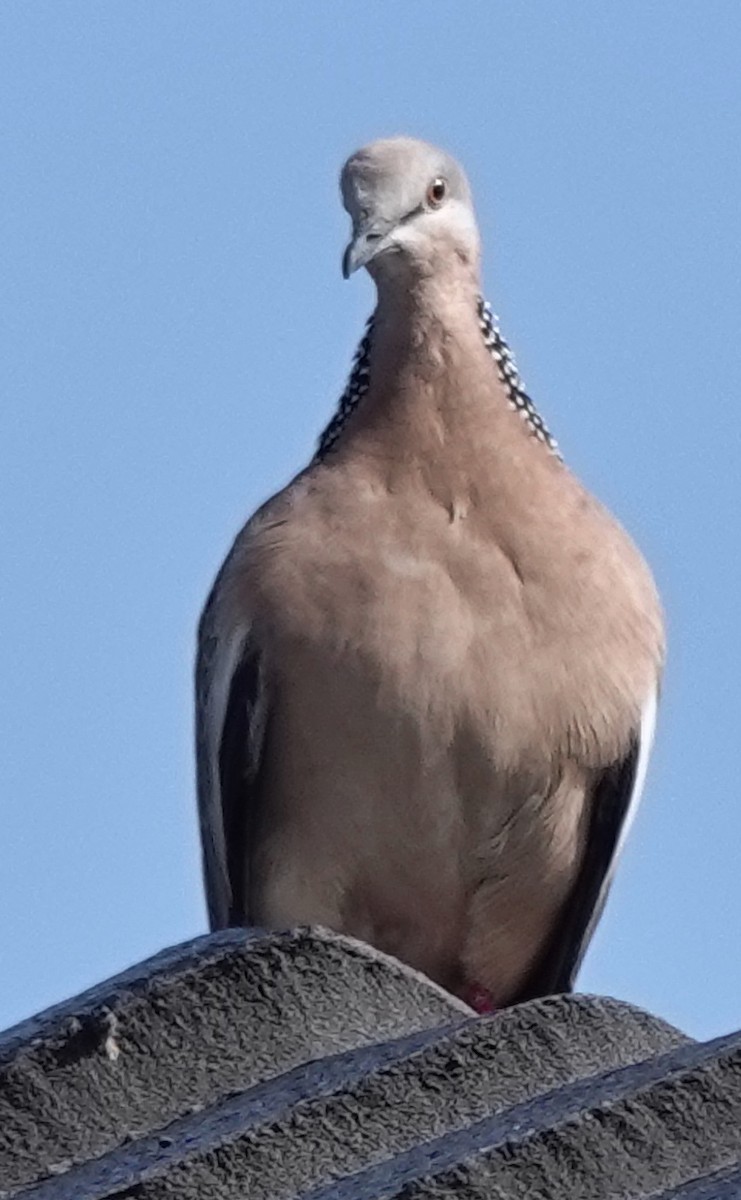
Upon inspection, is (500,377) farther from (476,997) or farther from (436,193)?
(476,997)

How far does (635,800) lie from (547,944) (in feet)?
1.35

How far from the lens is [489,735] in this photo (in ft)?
17.6

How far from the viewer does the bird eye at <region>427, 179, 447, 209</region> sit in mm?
5684

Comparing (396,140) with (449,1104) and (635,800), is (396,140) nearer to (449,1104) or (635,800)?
(635,800)

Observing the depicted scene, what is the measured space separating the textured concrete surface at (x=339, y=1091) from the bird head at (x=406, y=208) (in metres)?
2.46

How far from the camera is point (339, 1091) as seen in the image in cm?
288

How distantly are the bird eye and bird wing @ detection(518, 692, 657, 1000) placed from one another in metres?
1.10

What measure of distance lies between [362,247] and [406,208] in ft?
0.66

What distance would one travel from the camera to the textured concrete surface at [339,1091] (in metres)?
2.61

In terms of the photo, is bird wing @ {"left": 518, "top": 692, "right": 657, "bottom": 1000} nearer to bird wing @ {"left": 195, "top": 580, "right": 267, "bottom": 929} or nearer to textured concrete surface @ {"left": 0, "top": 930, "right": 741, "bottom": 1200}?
bird wing @ {"left": 195, "top": 580, "right": 267, "bottom": 929}

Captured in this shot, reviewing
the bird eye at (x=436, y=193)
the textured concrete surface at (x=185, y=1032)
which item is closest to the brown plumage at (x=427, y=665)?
the bird eye at (x=436, y=193)

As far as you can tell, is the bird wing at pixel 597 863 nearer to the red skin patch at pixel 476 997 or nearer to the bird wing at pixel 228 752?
the red skin patch at pixel 476 997

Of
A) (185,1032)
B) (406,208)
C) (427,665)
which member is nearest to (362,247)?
(406,208)

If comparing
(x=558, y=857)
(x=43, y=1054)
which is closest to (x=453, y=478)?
(x=558, y=857)
